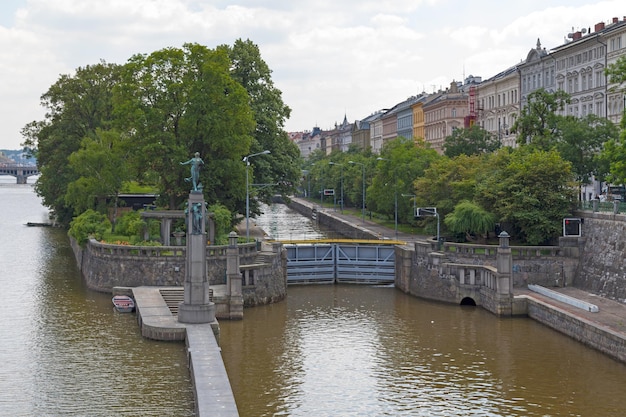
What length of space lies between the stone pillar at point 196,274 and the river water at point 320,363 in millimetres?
2075

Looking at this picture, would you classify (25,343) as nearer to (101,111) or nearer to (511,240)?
(511,240)

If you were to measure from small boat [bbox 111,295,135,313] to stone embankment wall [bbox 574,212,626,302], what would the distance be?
1046 inches

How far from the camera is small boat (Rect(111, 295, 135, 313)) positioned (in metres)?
53.8

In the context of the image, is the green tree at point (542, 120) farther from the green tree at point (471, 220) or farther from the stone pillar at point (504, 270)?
the stone pillar at point (504, 270)

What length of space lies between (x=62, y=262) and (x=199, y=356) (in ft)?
142

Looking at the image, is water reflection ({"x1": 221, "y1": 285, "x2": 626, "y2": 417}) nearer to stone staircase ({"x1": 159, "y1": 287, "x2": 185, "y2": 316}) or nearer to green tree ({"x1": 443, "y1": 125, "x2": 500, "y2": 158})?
stone staircase ({"x1": 159, "y1": 287, "x2": 185, "y2": 316})

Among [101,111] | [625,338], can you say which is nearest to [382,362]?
[625,338]

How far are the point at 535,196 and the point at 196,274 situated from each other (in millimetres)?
25541

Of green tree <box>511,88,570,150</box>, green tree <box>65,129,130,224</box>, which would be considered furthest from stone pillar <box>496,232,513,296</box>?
green tree <box>65,129,130,224</box>

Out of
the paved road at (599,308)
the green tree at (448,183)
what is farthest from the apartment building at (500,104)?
the paved road at (599,308)

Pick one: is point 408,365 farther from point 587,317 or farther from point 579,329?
point 587,317

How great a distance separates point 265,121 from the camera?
8225 centimetres

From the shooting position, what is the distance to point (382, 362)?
43.3 metres

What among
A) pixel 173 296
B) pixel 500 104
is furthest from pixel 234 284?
pixel 500 104
